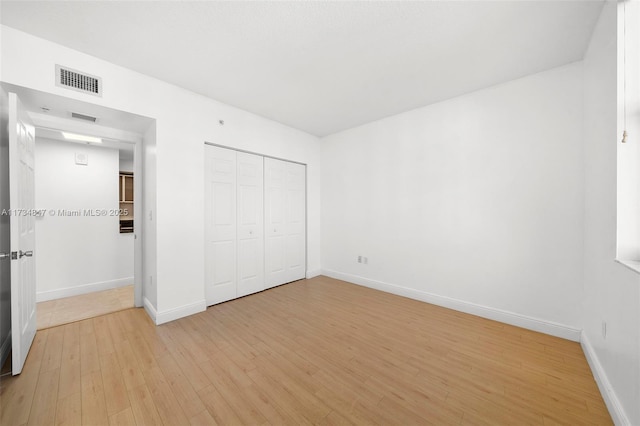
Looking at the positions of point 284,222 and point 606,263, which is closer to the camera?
point 606,263

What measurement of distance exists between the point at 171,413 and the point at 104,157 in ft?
13.9

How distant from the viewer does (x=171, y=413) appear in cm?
151

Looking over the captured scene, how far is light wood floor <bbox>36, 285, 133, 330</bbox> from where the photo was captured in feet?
9.17

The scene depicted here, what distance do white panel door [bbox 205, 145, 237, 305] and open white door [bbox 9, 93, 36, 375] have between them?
61.9 inches

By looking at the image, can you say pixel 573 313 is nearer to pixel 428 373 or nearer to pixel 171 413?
pixel 428 373

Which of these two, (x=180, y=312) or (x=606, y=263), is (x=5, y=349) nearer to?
(x=180, y=312)

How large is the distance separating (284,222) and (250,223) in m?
0.73

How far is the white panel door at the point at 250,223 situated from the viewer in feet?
11.9

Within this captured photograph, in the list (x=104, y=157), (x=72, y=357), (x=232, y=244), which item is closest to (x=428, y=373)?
→ (x=232, y=244)

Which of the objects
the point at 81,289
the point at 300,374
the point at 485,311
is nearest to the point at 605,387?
the point at 485,311

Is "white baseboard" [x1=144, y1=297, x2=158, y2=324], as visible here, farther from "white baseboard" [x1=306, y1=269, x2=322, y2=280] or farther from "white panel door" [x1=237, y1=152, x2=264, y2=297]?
"white baseboard" [x1=306, y1=269, x2=322, y2=280]

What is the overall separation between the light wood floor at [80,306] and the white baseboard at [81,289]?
84mm

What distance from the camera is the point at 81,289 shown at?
3.64 meters

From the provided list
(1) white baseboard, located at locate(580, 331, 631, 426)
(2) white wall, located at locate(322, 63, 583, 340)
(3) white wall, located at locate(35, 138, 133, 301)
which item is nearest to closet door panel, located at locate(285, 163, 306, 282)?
(2) white wall, located at locate(322, 63, 583, 340)
